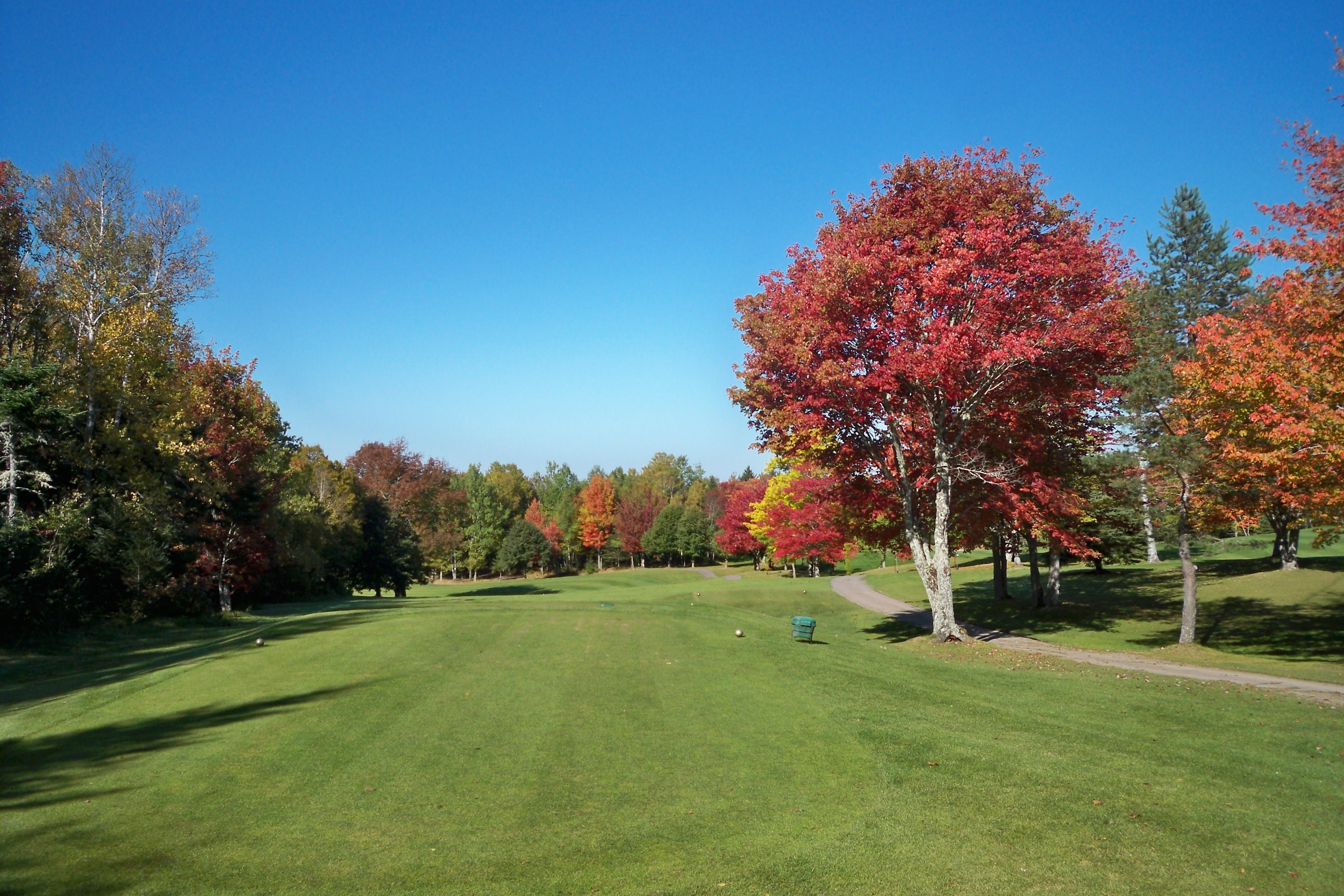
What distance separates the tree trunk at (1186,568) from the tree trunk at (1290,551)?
1703 centimetres

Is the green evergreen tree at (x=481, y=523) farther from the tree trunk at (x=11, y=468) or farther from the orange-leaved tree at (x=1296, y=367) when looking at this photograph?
the orange-leaved tree at (x=1296, y=367)

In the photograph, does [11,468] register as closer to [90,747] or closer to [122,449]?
[122,449]

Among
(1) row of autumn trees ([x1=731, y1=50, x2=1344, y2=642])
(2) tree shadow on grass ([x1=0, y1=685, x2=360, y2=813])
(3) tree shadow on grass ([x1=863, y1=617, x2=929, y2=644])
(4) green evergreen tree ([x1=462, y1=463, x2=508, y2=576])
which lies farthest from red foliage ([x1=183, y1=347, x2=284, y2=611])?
(4) green evergreen tree ([x1=462, y1=463, x2=508, y2=576])

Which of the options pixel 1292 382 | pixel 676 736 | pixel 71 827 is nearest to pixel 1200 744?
pixel 676 736

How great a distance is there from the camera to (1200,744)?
10625 mm

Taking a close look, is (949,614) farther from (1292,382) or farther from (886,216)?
(886,216)

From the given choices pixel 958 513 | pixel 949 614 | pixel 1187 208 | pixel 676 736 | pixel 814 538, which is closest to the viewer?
pixel 676 736

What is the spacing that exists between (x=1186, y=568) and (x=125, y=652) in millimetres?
31226

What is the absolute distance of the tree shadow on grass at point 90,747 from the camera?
803cm

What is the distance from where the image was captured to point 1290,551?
1383 inches

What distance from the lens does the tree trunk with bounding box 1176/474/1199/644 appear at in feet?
73.0

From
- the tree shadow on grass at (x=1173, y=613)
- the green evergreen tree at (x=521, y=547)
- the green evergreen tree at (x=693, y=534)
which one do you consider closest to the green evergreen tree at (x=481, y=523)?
the green evergreen tree at (x=521, y=547)

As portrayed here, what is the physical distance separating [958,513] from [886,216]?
10.0m

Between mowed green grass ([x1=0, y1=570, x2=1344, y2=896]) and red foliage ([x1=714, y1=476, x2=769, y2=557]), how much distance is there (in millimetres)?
49285
